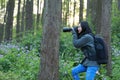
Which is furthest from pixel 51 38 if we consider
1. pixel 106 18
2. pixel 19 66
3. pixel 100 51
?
pixel 19 66

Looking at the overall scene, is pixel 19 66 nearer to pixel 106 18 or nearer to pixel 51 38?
pixel 106 18

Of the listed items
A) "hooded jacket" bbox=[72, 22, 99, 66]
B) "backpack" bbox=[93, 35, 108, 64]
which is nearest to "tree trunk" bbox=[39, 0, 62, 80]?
"hooded jacket" bbox=[72, 22, 99, 66]

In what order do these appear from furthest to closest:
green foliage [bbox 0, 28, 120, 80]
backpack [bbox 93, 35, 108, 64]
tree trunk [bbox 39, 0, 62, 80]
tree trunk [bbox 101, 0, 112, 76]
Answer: green foliage [bbox 0, 28, 120, 80] → tree trunk [bbox 101, 0, 112, 76] → backpack [bbox 93, 35, 108, 64] → tree trunk [bbox 39, 0, 62, 80]

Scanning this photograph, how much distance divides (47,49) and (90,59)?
1.07 metres

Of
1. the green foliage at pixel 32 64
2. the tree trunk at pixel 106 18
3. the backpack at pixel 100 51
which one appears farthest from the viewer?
the green foliage at pixel 32 64

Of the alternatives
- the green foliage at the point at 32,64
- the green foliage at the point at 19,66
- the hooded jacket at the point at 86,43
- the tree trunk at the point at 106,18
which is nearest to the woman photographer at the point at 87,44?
the hooded jacket at the point at 86,43

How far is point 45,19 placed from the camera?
7.56 meters

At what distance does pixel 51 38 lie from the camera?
7.48 metres

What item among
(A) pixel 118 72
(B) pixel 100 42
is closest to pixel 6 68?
(A) pixel 118 72

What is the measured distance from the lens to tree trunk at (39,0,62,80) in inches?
294

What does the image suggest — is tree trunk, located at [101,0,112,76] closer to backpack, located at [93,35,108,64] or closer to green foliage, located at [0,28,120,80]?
green foliage, located at [0,28,120,80]

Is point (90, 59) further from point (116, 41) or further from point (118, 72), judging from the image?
point (116, 41)

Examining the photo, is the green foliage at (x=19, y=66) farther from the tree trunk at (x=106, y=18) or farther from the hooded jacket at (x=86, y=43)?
the tree trunk at (x=106, y=18)

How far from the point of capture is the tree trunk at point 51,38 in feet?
24.5
